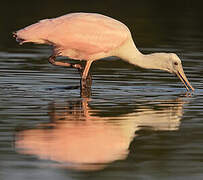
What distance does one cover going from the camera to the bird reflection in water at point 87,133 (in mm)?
8531

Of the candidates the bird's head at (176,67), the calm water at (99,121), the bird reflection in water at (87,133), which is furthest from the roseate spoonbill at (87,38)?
the bird reflection in water at (87,133)

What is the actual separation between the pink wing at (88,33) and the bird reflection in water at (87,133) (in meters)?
1.37

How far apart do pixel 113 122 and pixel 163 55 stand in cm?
387

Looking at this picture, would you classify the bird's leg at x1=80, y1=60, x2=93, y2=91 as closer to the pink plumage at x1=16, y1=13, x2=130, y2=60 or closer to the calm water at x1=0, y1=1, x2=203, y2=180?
the calm water at x1=0, y1=1, x2=203, y2=180

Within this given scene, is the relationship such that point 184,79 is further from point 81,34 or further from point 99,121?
point 99,121

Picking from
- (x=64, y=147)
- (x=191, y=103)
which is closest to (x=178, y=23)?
(x=191, y=103)

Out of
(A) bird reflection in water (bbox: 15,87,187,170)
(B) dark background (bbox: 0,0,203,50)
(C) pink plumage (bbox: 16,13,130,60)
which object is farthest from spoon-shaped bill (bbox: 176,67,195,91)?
(B) dark background (bbox: 0,0,203,50)

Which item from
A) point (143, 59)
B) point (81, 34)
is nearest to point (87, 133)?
point (81, 34)

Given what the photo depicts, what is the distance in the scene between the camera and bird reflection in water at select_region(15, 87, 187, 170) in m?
8.53

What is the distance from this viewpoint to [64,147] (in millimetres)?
8867

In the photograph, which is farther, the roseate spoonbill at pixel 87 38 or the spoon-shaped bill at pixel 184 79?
the spoon-shaped bill at pixel 184 79

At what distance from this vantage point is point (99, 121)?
1066 cm

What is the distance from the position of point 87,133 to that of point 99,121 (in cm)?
91

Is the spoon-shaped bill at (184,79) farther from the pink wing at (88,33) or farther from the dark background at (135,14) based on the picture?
the dark background at (135,14)
